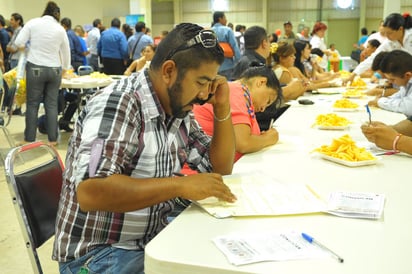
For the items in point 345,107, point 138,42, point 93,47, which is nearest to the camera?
point 345,107

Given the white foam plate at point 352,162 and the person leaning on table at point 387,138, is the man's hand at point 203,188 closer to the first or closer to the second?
the white foam plate at point 352,162

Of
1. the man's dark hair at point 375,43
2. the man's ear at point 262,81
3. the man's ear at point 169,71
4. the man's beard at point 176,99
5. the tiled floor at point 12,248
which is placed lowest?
the tiled floor at point 12,248

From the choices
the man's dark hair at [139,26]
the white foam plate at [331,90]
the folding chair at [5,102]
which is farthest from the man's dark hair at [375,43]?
the folding chair at [5,102]

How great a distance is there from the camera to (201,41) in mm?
1263

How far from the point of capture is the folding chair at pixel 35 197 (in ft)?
4.49

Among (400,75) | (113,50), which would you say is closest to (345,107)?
(400,75)

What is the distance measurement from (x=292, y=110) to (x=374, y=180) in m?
1.75

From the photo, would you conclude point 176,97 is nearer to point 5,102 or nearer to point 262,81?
point 262,81

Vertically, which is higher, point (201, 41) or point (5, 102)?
point (201, 41)

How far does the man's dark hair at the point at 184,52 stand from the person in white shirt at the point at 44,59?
12.8ft

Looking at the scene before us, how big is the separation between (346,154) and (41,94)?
4032 mm

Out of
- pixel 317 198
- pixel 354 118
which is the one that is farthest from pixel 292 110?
pixel 317 198

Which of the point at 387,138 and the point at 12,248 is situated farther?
the point at 12,248

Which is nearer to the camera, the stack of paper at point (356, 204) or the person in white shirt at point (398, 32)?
the stack of paper at point (356, 204)
